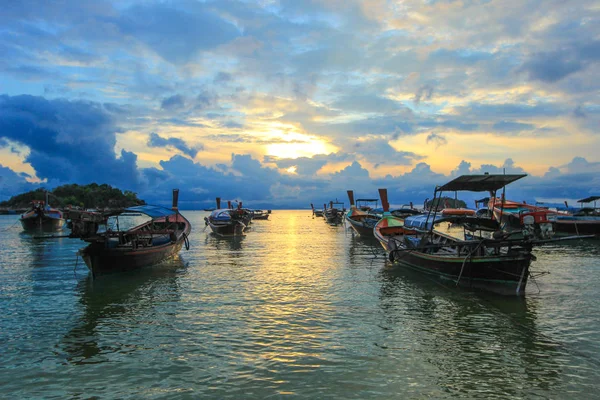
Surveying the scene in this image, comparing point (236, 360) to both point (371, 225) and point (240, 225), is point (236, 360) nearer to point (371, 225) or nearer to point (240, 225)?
point (371, 225)

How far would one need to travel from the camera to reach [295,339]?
1037cm

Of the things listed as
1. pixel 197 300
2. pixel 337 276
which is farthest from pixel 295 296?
pixel 337 276

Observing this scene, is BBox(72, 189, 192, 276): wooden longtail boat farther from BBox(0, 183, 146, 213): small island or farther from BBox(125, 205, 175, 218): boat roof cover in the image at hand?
BBox(0, 183, 146, 213): small island

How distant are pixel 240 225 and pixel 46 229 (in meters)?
29.3

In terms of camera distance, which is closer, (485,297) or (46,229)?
(485,297)

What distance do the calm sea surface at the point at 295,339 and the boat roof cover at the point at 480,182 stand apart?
4.63 metres

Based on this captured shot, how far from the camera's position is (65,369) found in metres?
8.63

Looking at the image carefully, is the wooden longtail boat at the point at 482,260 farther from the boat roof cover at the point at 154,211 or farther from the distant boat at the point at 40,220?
the distant boat at the point at 40,220

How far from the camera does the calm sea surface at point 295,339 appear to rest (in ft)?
25.6

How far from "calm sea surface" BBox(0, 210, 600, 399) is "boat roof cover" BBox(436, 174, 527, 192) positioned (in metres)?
4.63

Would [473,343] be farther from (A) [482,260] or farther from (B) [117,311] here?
(B) [117,311]

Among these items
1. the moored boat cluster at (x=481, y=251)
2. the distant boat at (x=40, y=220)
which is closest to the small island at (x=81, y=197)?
the distant boat at (x=40, y=220)

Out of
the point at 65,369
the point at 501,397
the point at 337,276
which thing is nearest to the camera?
the point at 501,397

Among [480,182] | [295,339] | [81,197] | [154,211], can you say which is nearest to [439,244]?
[480,182]
